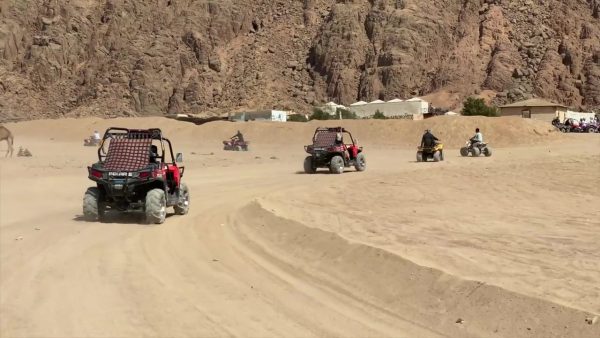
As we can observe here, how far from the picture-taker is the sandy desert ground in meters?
5.60

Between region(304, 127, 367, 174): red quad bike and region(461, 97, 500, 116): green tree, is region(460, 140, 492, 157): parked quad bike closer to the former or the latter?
region(304, 127, 367, 174): red quad bike

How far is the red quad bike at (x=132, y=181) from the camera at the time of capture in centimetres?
1159

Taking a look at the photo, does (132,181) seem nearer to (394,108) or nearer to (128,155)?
(128,155)

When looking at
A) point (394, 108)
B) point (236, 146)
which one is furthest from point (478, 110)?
point (236, 146)

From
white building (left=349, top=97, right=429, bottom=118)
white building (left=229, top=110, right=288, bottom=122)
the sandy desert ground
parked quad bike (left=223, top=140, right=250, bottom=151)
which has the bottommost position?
parked quad bike (left=223, top=140, right=250, bottom=151)

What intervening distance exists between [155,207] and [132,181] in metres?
0.67

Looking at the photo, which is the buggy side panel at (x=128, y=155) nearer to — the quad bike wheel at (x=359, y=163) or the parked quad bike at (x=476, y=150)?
the quad bike wheel at (x=359, y=163)

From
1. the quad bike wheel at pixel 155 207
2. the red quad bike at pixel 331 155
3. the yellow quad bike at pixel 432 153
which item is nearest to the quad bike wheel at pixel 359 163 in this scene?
the red quad bike at pixel 331 155

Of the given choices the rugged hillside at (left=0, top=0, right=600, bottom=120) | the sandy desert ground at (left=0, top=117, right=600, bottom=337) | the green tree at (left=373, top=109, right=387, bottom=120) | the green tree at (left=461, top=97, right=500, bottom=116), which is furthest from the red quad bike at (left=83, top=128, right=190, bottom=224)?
the rugged hillside at (left=0, top=0, right=600, bottom=120)

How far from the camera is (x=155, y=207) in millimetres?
11352

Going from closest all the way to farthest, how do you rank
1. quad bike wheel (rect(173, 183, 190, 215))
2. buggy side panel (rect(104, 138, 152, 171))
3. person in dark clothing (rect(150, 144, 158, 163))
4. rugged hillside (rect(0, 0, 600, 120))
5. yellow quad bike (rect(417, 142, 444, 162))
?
buggy side panel (rect(104, 138, 152, 171)), person in dark clothing (rect(150, 144, 158, 163)), quad bike wheel (rect(173, 183, 190, 215)), yellow quad bike (rect(417, 142, 444, 162)), rugged hillside (rect(0, 0, 600, 120))

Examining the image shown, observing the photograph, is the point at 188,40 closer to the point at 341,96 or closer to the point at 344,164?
the point at 341,96

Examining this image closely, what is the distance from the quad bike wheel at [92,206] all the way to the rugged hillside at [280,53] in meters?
64.4

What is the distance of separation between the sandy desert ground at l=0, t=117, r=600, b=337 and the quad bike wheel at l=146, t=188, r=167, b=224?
250 millimetres
